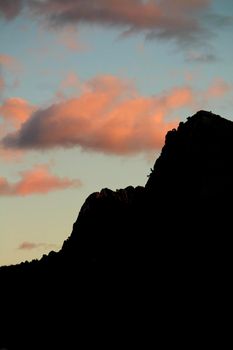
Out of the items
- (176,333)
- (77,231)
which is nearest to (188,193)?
(176,333)

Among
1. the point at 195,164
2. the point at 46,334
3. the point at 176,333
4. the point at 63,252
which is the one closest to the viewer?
the point at 176,333

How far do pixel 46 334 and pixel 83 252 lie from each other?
1201 cm

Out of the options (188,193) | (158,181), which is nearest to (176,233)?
(188,193)

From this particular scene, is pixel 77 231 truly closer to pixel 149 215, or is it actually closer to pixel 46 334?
pixel 46 334

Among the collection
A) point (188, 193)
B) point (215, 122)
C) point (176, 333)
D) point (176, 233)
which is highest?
point (215, 122)

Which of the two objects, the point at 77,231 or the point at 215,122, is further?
the point at 77,231

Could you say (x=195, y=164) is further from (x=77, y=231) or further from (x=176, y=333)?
Result: (x=77, y=231)

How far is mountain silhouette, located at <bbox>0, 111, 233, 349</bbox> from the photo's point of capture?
1805 inches

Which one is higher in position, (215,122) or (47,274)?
(215,122)

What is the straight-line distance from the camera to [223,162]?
47625mm

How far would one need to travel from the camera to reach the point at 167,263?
51.4 metres

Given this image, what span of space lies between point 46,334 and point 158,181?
1190 inches

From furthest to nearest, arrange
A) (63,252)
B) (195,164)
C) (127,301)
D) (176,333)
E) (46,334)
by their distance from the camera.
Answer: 1. (63,252)
2. (46,334)
3. (127,301)
4. (195,164)
5. (176,333)

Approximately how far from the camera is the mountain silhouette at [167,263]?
4584 cm
